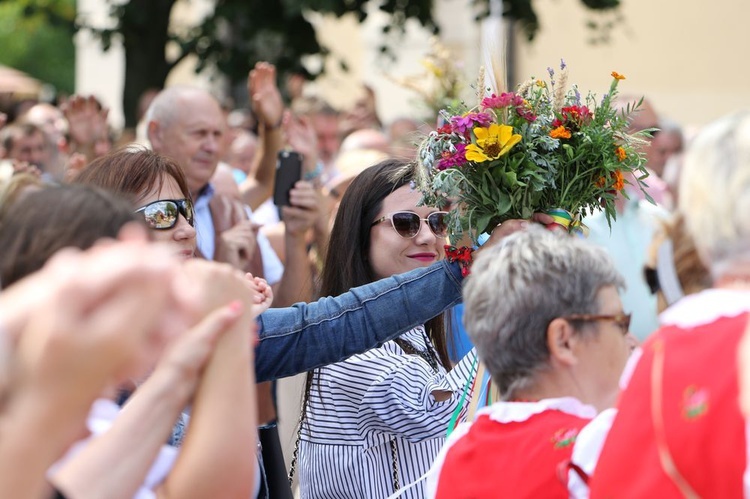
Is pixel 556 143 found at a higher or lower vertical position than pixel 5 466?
higher

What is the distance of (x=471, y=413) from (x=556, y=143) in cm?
80

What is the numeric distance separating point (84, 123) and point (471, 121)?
4.72 meters

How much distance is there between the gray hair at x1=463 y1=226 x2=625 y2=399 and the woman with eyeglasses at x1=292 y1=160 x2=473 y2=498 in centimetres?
67

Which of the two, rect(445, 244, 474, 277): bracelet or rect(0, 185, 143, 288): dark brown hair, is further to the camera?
rect(445, 244, 474, 277): bracelet

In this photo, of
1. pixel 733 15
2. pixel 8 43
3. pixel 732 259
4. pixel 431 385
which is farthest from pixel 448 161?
pixel 8 43

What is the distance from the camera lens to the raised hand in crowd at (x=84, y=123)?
7520 mm

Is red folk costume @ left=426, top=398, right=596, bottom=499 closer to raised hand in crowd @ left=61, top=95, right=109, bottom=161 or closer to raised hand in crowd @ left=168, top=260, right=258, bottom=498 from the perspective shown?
raised hand in crowd @ left=168, top=260, right=258, bottom=498

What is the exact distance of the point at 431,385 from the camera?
3.62 meters

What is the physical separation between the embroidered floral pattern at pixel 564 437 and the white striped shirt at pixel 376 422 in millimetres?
998

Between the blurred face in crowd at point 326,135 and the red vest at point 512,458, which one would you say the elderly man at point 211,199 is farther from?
the blurred face in crowd at point 326,135

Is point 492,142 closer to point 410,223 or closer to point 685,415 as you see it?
point 410,223

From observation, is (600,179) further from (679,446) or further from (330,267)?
(679,446)

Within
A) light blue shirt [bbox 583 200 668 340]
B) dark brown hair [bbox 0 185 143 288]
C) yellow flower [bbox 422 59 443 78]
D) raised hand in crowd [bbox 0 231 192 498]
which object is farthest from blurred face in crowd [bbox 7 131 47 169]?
raised hand in crowd [bbox 0 231 192 498]

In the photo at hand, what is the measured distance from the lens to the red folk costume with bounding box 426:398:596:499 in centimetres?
243
